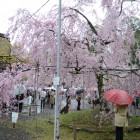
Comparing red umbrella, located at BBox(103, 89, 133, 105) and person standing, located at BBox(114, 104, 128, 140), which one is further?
person standing, located at BBox(114, 104, 128, 140)

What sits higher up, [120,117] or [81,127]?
[120,117]

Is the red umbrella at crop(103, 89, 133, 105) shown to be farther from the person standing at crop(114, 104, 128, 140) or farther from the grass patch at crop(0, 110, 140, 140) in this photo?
the grass patch at crop(0, 110, 140, 140)

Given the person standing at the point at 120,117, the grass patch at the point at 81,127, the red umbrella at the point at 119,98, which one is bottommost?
the grass patch at the point at 81,127

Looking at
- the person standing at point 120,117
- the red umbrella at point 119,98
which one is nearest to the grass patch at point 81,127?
the person standing at point 120,117

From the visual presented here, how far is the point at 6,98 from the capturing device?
1605cm

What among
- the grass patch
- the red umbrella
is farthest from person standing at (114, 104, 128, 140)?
the grass patch

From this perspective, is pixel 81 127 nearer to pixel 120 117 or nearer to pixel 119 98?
pixel 120 117

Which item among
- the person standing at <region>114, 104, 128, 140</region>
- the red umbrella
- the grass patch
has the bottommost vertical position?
the grass patch

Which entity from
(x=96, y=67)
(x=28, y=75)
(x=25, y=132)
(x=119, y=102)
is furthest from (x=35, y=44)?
(x=119, y=102)

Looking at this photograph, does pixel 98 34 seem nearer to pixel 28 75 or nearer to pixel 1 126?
pixel 28 75

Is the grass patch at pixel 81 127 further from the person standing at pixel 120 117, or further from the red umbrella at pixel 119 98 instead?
the red umbrella at pixel 119 98

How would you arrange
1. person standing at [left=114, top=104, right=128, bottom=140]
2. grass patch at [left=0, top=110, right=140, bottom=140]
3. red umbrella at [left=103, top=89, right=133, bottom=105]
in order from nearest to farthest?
red umbrella at [left=103, top=89, right=133, bottom=105] < person standing at [left=114, top=104, right=128, bottom=140] < grass patch at [left=0, top=110, right=140, bottom=140]

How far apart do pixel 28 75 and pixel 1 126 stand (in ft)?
10.7

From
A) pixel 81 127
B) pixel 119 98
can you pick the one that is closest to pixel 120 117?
pixel 119 98
